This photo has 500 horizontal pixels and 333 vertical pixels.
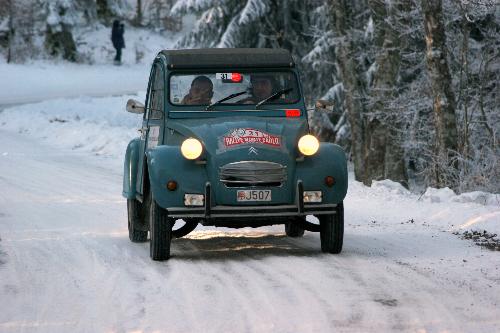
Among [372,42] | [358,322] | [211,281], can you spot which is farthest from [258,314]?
[372,42]

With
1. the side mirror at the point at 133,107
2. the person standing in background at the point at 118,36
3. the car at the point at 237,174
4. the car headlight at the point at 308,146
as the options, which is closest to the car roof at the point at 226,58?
the car at the point at 237,174

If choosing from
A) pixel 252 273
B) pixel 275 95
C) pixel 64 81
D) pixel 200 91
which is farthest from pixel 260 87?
pixel 64 81

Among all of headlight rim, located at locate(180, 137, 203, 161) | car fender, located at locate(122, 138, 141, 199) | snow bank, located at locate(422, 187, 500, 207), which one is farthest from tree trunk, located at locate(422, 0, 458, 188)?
headlight rim, located at locate(180, 137, 203, 161)

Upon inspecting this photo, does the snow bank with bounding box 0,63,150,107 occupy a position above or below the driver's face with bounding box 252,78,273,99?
below

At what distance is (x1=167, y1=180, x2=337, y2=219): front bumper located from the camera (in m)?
9.28

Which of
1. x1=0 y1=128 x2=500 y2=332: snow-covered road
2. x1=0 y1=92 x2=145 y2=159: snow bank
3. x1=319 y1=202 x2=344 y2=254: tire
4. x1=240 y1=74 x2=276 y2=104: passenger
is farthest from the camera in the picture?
x1=0 y1=92 x2=145 y2=159: snow bank

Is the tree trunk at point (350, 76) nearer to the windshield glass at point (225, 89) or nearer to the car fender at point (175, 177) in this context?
the windshield glass at point (225, 89)

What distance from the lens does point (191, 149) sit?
9367 mm

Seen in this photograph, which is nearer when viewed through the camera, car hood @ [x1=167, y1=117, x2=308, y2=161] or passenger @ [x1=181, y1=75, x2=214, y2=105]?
car hood @ [x1=167, y1=117, x2=308, y2=161]

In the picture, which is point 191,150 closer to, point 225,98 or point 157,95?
point 225,98

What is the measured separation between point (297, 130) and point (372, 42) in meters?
15.2

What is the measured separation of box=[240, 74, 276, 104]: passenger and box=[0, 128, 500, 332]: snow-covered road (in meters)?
1.45

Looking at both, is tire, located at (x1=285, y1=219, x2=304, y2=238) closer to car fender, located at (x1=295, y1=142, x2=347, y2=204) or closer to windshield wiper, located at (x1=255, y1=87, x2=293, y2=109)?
windshield wiper, located at (x1=255, y1=87, x2=293, y2=109)

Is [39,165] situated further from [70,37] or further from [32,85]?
[70,37]
